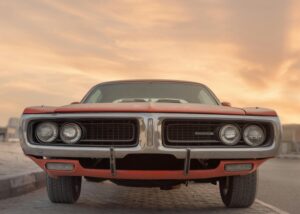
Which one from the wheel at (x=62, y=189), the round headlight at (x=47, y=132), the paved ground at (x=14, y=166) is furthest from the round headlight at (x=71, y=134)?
the paved ground at (x=14, y=166)

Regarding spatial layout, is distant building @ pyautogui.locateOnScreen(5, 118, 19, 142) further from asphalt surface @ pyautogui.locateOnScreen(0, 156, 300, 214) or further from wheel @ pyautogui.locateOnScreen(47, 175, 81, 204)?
wheel @ pyautogui.locateOnScreen(47, 175, 81, 204)

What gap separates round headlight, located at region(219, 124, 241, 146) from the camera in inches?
205

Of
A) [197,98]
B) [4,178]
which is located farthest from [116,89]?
[4,178]

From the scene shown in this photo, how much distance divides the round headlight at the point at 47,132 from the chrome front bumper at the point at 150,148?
107 mm

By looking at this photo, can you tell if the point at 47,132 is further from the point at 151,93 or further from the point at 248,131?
the point at 151,93

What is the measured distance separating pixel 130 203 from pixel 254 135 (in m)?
1.85

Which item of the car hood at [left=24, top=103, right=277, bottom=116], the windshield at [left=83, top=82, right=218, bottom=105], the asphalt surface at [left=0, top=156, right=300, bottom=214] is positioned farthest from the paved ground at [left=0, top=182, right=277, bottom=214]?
the windshield at [left=83, top=82, right=218, bottom=105]

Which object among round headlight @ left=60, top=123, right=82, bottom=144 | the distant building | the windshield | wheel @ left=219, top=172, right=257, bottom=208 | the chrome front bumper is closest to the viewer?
the chrome front bumper

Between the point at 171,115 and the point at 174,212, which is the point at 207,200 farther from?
the point at 171,115

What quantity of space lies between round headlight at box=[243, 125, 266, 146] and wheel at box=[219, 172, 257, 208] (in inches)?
17.5

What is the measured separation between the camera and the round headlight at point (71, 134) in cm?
518

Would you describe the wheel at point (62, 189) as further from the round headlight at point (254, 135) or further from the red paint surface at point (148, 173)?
the round headlight at point (254, 135)

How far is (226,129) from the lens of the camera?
5211 mm

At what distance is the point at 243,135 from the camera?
529 cm
